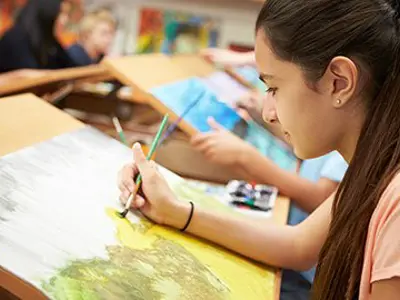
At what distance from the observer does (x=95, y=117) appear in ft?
6.82

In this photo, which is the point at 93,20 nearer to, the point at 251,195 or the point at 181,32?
the point at 181,32

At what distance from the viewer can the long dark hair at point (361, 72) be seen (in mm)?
885

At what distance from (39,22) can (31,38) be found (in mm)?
90

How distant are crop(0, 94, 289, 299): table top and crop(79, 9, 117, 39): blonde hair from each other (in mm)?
2436

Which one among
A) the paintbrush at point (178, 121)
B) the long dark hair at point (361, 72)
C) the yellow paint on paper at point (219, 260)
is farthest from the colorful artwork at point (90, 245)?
the paintbrush at point (178, 121)

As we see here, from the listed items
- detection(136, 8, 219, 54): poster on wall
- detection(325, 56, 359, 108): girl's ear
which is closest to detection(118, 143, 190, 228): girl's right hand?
detection(325, 56, 359, 108): girl's ear

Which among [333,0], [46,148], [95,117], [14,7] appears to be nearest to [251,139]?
[95,117]

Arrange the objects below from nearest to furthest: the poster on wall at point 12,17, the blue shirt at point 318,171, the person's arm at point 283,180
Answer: the blue shirt at point 318,171
the person's arm at point 283,180
the poster on wall at point 12,17

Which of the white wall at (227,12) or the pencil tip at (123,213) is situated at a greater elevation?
the pencil tip at (123,213)

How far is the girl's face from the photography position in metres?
0.92

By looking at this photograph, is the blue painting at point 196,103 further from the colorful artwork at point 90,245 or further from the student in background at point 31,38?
the student in background at point 31,38

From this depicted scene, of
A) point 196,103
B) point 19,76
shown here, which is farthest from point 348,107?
point 19,76

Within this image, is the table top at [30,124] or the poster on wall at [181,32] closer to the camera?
the table top at [30,124]

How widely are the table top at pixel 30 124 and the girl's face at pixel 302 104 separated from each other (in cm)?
25
